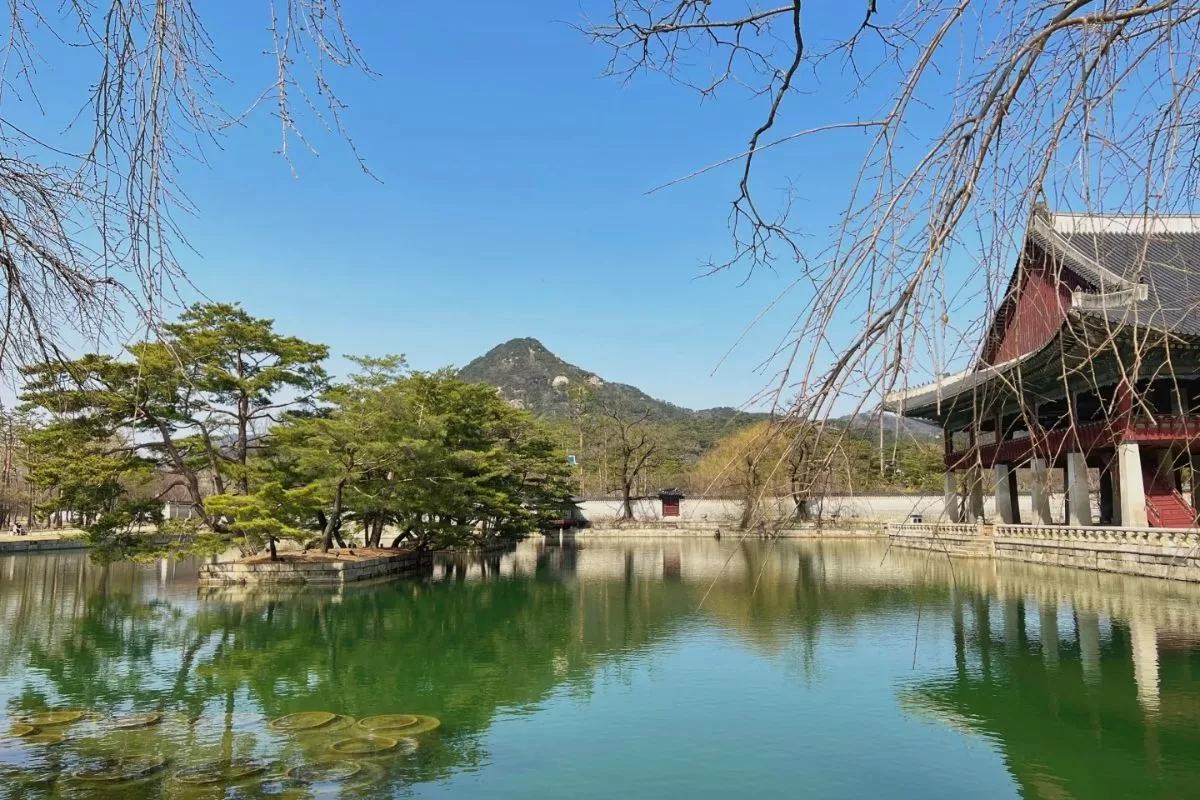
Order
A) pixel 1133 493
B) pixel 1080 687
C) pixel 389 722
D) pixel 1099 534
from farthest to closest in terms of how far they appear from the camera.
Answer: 1. pixel 1099 534
2. pixel 1133 493
3. pixel 1080 687
4. pixel 389 722

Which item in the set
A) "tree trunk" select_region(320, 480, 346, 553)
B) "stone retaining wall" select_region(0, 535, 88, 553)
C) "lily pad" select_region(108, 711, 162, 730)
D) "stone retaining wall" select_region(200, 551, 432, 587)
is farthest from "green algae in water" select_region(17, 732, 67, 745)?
"stone retaining wall" select_region(0, 535, 88, 553)

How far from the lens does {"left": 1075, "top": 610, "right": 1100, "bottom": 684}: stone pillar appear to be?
8.49 meters

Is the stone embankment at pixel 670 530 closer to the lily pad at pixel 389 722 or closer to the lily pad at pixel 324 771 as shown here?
the lily pad at pixel 389 722

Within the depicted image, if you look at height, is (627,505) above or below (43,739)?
above

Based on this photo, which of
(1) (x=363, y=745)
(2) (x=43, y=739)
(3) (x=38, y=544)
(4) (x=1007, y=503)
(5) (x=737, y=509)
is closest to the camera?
(1) (x=363, y=745)

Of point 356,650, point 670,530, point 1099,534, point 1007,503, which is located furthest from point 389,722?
point 670,530

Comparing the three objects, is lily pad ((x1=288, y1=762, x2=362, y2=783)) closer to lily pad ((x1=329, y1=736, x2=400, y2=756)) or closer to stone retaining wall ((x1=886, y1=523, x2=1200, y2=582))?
lily pad ((x1=329, y1=736, x2=400, y2=756))

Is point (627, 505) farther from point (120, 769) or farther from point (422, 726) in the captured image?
point (120, 769)

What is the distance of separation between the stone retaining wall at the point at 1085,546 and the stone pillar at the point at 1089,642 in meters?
1.32

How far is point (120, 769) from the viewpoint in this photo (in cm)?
611

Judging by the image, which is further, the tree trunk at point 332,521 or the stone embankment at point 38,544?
the stone embankment at point 38,544

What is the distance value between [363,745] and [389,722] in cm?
70

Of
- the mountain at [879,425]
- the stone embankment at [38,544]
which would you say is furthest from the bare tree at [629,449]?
the mountain at [879,425]

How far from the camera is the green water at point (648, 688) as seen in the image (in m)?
5.94
